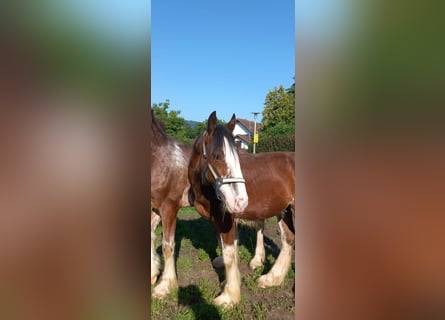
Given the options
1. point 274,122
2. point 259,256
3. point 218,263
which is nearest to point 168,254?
point 218,263

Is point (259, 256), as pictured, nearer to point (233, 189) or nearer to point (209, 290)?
point (209, 290)

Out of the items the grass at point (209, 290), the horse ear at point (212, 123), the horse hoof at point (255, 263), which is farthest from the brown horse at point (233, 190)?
the horse hoof at point (255, 263)

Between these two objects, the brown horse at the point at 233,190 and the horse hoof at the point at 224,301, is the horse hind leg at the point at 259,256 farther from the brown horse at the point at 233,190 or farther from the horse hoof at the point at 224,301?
the horse hoof at the point at 224,301

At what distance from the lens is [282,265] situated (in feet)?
10.7

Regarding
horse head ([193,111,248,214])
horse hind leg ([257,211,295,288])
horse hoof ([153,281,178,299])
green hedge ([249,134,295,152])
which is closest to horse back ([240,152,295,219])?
horse hind leg ([257,211,295,288])

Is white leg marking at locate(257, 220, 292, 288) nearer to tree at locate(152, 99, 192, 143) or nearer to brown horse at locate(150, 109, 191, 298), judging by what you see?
brown horse at locate(150, 109, 191, 298)

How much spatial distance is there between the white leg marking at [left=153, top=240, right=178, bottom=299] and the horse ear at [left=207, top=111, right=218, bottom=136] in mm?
1305

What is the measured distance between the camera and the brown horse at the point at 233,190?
6.93 ft

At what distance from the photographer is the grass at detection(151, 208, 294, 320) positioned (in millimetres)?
2416

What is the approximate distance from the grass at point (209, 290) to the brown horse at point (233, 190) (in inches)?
5.1
